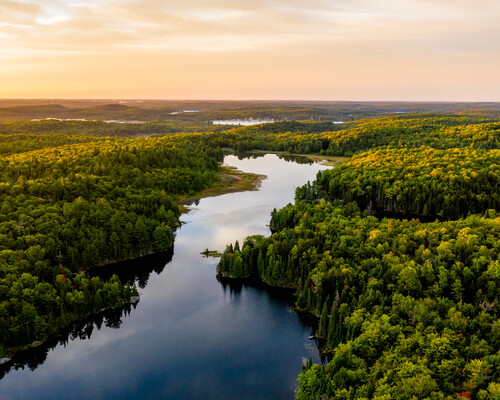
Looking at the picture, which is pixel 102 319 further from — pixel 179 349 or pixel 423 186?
pixel 423 186

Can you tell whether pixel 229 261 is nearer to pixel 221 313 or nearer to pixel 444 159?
pixel 221 313

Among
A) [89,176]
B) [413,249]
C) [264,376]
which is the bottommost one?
[264,376]

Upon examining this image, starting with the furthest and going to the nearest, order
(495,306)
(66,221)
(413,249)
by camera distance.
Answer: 1. (66,221)
2. (413,249)
3. (495,306)

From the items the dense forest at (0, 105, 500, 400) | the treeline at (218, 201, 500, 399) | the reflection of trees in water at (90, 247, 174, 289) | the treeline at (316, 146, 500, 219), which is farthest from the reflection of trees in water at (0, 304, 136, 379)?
the treeline at (316, 146, 500, 219)

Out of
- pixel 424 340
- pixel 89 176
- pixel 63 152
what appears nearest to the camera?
pixel 424 340

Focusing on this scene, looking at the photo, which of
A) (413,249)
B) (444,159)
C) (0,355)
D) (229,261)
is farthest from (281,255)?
(444,159)

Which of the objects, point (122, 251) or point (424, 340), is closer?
point (424, 340)

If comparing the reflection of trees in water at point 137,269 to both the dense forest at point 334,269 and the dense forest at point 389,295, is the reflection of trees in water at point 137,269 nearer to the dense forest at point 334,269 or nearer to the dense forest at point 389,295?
the dense forest at point 334,269

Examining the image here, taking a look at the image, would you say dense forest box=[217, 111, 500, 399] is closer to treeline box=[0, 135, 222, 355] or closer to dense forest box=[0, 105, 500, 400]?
dense forest box=[0, 105, 500, 400]
